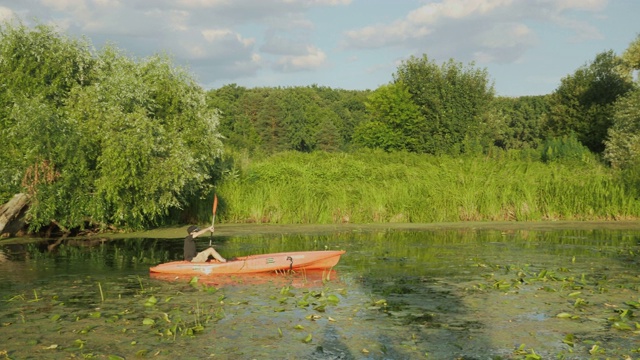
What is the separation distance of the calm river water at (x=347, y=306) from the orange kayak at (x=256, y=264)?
0.35 m

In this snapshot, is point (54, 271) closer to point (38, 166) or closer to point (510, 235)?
point (38, 166)

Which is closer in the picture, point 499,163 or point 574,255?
point 574,255

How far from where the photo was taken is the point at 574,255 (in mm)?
18812

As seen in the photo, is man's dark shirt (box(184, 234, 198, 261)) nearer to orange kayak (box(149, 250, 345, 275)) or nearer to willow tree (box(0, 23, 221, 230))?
orange kayak (box(149, 250, 345, 275))

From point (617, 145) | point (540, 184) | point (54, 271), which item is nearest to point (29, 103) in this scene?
point (54, 271)

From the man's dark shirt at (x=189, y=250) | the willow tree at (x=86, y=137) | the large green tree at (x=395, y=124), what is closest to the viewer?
the man's dark shirt at (x=189, y=250)

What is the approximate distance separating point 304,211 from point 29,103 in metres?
11.0

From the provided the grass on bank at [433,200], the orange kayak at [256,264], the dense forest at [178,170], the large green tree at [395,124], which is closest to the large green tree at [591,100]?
the dense forest at [178,170]

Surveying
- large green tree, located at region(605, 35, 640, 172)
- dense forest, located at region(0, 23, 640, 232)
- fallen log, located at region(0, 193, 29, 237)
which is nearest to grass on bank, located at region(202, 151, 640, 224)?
dense forest, located at region(0, 23, 640, 232)

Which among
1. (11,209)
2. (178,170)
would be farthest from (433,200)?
(11,209)

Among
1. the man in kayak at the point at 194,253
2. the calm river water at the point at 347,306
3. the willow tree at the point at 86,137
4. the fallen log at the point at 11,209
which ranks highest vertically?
the willow tree at the point at 86,137

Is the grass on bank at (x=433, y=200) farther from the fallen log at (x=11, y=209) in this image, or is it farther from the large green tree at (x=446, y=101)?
the large green tree at (x=446, y=101)

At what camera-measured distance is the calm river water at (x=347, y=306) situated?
1009cm

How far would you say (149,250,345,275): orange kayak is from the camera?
16266 millimetres
